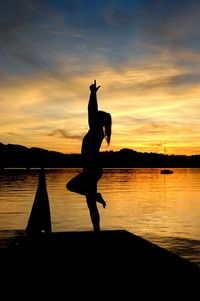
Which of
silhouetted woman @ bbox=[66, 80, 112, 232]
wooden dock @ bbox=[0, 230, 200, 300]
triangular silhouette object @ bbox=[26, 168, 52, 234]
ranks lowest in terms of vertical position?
wooden dock @ bbox=[0, 230, 200, 300]

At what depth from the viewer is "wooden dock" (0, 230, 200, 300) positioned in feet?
22.8

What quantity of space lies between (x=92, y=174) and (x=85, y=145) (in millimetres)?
722

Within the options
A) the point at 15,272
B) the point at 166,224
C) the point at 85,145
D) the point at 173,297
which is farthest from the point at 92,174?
the point at 166,224

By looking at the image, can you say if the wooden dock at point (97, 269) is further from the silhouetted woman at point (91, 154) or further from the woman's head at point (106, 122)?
the woman's head at point (106, 122)

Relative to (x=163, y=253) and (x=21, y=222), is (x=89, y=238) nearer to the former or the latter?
(x=163, y=253)

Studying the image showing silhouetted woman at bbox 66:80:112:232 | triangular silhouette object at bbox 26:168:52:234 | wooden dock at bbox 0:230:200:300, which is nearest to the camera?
wooden dock at bbox 0:230:200:300

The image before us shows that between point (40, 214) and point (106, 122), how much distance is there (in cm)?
357

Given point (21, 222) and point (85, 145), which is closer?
point (85, 145)

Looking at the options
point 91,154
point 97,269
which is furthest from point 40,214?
point 97,269

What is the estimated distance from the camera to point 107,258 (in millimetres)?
9359

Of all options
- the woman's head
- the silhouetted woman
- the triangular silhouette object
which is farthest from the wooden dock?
the woman's head

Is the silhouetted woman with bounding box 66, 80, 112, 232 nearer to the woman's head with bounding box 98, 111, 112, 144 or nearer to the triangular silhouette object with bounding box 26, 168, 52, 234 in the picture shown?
the woman's head with bounding box 98, 111, 112, 144

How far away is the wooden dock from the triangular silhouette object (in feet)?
1.60

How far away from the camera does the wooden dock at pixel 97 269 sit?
695cm
